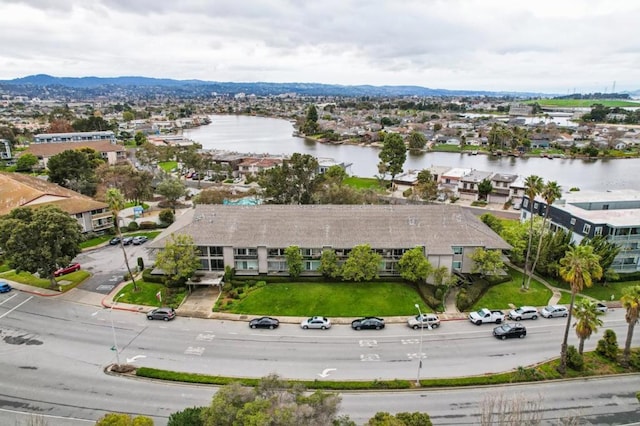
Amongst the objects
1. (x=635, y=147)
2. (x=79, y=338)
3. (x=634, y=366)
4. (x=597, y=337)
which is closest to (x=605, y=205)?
(x=597, y=337)

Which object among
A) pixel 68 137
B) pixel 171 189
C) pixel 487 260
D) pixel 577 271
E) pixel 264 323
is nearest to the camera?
pixel 577 271

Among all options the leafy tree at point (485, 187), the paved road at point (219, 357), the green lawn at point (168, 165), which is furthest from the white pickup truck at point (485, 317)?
the green lawn at point (168, 165)

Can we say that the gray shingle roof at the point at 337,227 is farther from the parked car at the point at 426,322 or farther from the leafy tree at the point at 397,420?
the leafy tree at the point at 397,420

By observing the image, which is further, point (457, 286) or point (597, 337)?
point (457, 286)

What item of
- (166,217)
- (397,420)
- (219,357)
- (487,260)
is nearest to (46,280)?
(166,217)

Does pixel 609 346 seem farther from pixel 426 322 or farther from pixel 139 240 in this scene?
pixel 139 240

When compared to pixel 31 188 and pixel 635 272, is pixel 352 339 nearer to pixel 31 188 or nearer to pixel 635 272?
pixel 635 272

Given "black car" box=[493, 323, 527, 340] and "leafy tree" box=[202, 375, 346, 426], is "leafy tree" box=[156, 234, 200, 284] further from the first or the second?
"black car" box=[493, 323, 527, 340]
